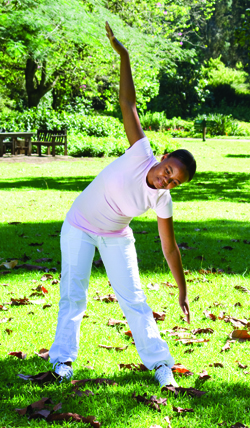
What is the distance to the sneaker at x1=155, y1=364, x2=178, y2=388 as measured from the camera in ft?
9.34

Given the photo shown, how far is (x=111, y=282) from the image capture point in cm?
289

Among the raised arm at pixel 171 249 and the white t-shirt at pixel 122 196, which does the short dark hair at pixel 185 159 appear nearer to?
the white t-shirt at pixel 122 196

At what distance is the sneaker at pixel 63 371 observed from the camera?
2.89 m

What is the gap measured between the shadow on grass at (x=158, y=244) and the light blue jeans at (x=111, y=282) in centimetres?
220

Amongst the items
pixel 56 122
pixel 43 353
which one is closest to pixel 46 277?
pixel 43 353

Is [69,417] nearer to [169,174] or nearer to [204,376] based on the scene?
[204,376]

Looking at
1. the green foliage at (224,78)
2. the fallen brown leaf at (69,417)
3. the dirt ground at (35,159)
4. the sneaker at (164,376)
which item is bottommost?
the dirt ground at (35,159)

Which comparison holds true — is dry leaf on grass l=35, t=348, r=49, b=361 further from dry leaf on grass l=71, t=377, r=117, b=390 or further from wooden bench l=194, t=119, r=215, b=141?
wooden bench l=194, t=119, r=215, b=141

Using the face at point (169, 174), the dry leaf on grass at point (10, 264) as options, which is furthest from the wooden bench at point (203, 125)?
the face at point (169, 174)

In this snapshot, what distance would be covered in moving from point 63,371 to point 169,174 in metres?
1.39

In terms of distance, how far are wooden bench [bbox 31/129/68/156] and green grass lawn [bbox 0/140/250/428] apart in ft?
27.4

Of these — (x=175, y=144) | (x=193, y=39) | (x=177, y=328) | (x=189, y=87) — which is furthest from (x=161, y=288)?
(x=193, y=39)

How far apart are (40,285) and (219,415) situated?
8.10ft

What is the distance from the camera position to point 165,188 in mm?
2535
